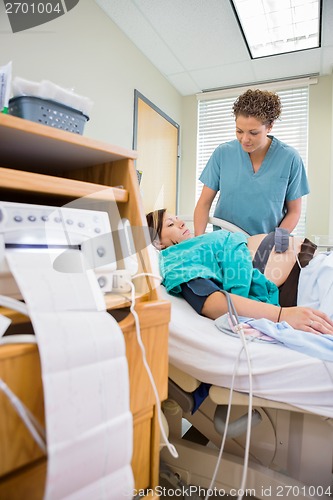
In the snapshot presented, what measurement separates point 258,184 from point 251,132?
0.98ft

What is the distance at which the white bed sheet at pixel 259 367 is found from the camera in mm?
803

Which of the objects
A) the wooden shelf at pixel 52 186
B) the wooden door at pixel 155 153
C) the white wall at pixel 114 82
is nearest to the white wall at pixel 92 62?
the white wall at pixel 114 82

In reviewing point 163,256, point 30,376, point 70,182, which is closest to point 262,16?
point 163,256

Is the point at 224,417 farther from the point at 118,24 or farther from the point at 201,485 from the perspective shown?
the point at 118,24

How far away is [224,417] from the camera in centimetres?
94

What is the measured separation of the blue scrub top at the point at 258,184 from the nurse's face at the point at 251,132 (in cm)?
10

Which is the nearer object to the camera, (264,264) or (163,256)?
(163,256)

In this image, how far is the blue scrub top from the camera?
1.88m

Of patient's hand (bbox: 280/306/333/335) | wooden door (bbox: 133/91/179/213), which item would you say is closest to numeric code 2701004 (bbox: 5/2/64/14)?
wooden door (bbox: 133/91/179/213)

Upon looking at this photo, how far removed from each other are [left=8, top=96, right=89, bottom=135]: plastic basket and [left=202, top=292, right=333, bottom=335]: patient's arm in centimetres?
65

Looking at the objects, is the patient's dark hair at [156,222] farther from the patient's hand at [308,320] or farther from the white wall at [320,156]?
the white wall at [320,156]

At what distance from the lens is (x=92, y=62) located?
7.46ft

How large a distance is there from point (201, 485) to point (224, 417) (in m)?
0.26

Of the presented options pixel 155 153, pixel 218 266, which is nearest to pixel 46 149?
pixel 218 266
